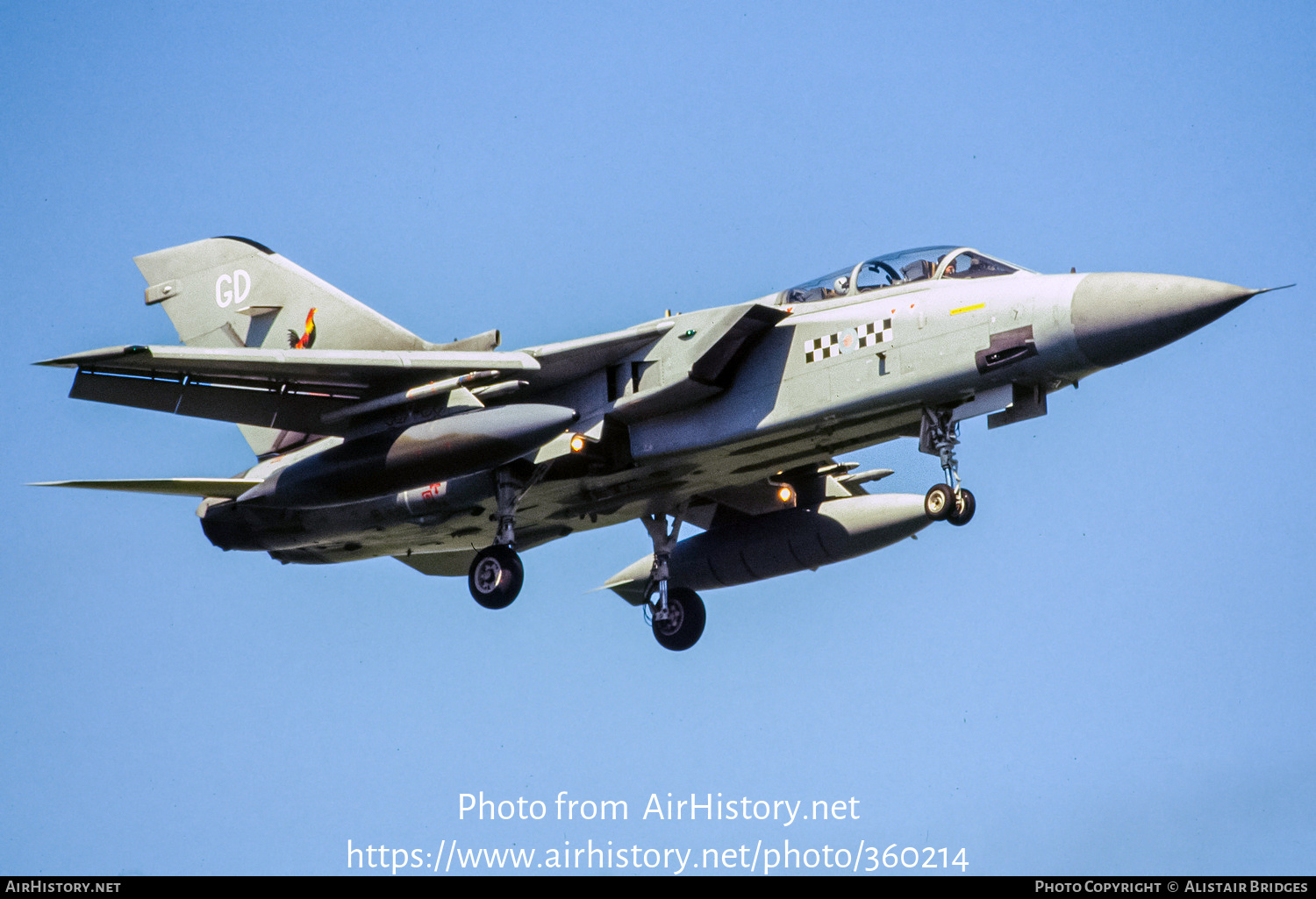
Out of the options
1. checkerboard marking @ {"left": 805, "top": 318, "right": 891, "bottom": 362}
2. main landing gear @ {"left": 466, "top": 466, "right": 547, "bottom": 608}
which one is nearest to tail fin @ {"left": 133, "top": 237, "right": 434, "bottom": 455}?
main landing gear @ {"left": 466, "top": 466, "right": 547, "bottom": 608}

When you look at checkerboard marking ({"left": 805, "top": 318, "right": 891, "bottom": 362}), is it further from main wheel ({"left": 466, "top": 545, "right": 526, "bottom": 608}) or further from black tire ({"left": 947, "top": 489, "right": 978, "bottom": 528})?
main wheel ({"left": 466, "top": 545, "right": 526, "bottom": 608})

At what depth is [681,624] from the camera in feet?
68.4

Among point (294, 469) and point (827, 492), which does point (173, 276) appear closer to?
point (294, 469)

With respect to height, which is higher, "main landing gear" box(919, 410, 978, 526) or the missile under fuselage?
the missile under fuselage

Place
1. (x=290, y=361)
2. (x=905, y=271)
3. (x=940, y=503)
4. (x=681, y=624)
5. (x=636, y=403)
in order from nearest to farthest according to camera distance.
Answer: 1. (x=940, y=503)
2. (x=905, y=271)
3. (x=290, y=361)
4. (x=636, y=403)
5. (x=681, y=624)

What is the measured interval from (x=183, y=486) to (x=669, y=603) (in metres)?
6.37

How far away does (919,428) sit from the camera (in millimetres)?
17656

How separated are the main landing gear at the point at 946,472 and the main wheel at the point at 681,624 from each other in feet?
15.9

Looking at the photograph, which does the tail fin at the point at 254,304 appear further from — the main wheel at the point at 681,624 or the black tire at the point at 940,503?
the black tire at the point at 940,503

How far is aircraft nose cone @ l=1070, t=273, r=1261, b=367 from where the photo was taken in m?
15.4

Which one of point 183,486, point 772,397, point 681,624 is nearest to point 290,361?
point 183,486

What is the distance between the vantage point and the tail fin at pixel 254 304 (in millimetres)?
19969

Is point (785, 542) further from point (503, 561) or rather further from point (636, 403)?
point (503, 561)

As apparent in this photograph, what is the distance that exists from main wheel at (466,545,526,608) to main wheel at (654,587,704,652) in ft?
9.37
